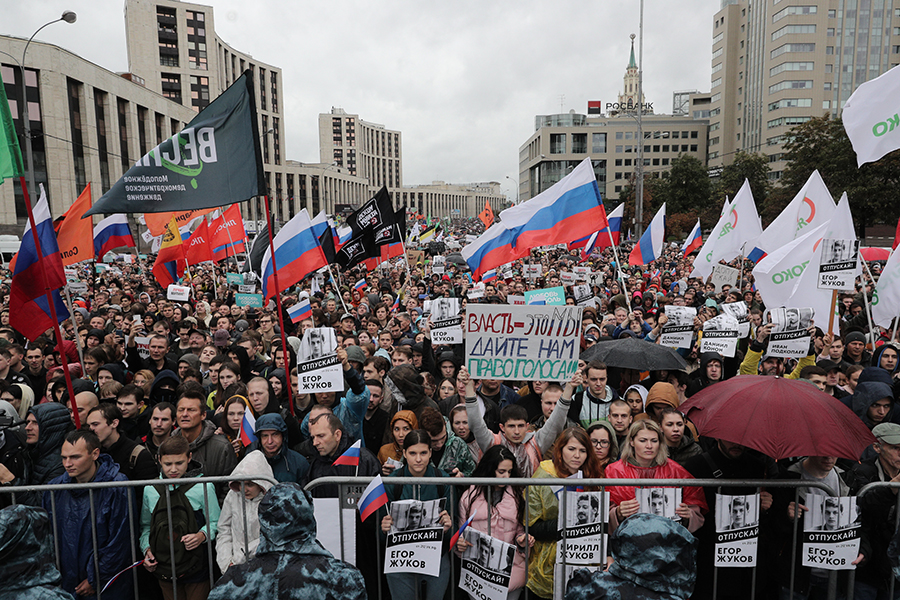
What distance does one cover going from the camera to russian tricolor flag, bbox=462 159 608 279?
34.7ft

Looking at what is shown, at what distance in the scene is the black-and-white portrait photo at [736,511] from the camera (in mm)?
3496

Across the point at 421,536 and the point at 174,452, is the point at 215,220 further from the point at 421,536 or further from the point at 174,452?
the point at 421,536

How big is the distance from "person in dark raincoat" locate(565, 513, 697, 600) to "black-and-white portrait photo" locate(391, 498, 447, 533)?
128 cm

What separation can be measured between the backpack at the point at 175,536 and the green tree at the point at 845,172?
37530mm

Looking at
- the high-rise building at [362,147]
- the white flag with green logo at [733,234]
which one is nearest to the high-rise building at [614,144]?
the high-rise building at [362,147]

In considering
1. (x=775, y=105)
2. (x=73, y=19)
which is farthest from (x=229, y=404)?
(x=775, y=105)

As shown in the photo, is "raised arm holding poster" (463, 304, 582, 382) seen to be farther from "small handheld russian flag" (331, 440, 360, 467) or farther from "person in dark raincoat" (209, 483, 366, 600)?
"person in dark raincoat" (209, 483, 366, 600)

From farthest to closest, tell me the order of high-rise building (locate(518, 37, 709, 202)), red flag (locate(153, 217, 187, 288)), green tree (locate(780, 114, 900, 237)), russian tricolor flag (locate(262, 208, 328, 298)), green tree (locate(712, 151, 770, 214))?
high-rise building (locate(518, 37, 709, 202))
green tree (locate(712, 151, 770, 214))
green tree (locate(780, 114, 900, 237))
red flag (locate(153, 217, 187, 288))
russian tricolor flag (locate(262, 208, 328, 298))

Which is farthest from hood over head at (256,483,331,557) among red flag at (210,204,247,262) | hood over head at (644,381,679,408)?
red flag at (210,204,247,262)

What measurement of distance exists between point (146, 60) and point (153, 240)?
62.3 metres

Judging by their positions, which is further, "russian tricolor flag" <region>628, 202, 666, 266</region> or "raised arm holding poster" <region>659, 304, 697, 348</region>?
"russian tricolor flag" <region>628, 202, 666, 266</region>

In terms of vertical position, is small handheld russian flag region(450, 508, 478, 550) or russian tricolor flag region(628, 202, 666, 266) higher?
russian tricolor flag region(628, 202, 666, 266)

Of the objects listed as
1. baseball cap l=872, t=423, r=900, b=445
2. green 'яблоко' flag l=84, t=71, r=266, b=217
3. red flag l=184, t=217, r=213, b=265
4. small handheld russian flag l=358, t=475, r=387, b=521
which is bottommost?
small handheld russian flag l=358, t=475, r=387, b=521

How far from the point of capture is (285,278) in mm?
10078
